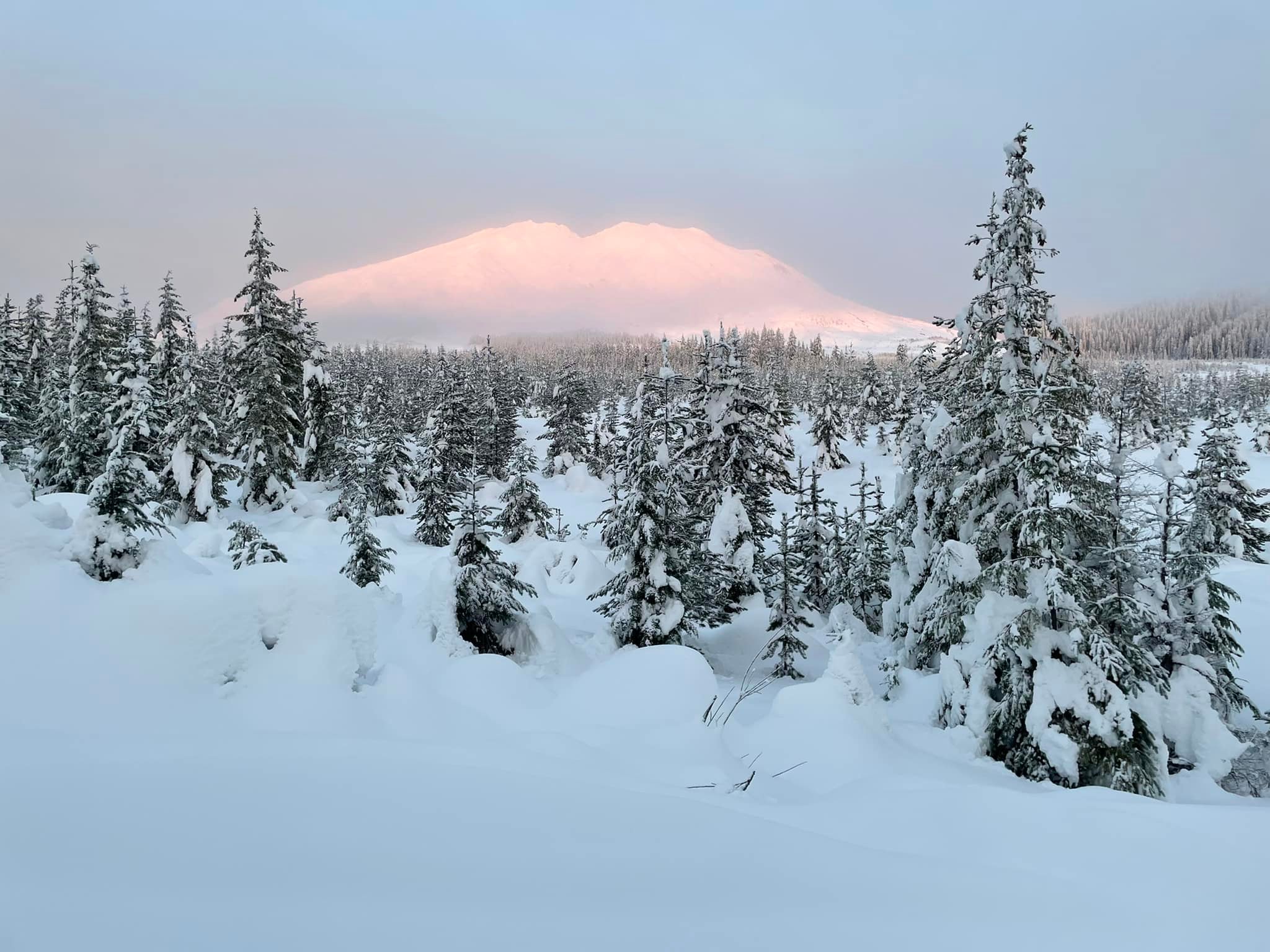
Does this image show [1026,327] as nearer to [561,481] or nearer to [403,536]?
[403,536]

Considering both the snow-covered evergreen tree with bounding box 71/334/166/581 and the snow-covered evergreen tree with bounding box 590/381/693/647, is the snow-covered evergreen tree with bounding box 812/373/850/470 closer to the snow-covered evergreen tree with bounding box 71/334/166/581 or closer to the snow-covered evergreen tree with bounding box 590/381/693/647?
the snow-covered evergreen tree with bounding box 590/381/693/647

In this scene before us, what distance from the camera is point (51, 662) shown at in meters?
5.29

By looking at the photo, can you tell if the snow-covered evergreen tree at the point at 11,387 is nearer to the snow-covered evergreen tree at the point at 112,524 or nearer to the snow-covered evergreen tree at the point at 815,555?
the snow-covered evergreen tree at the point at 112,524

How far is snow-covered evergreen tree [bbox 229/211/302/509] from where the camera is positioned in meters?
27.0

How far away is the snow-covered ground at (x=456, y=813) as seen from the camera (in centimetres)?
324

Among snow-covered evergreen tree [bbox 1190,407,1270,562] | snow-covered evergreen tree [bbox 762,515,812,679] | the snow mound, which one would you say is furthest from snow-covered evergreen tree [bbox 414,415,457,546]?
snow-covered evergreen tree [bbox 1190,407,1270,562]

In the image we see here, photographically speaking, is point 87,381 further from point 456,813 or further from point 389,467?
point 456,813

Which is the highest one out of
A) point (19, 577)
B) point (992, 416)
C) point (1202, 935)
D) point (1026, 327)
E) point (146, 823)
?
point (1026, 327)

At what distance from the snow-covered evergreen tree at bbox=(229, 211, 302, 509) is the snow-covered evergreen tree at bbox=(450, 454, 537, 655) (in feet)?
65.7

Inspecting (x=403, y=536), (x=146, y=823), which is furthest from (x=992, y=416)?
(x=403, y=536)

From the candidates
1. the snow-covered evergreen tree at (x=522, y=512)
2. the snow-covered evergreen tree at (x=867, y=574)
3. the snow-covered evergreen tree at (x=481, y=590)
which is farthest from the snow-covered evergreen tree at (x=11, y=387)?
the snow-covered evergreen tree at (x=867, y=574)

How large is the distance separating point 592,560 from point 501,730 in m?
17.9

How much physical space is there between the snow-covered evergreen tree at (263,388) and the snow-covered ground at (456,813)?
20521mm

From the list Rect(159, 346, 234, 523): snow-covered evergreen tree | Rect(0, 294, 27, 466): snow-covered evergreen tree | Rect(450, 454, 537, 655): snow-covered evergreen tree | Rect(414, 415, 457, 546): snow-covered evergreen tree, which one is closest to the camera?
Rect(450, 454, 537, 655): snow-covered evergreen tree
